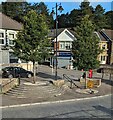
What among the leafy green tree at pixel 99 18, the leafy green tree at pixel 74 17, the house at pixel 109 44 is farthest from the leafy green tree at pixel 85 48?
the leafy green tree at pixel 74 17

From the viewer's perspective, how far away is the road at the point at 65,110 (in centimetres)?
1555

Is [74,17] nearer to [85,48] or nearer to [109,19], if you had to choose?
[109,19]

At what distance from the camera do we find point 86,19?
25953 mm

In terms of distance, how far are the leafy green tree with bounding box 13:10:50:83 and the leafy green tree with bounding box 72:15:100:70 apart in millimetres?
3562

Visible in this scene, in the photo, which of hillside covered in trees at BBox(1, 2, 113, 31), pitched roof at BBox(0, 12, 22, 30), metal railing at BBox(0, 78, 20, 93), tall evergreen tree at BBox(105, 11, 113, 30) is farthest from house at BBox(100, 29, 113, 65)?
metal railing at BBox(0, 78, 20, 93)

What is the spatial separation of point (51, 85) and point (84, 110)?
7.44 meters

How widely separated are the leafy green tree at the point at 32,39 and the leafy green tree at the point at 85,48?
3.56 m

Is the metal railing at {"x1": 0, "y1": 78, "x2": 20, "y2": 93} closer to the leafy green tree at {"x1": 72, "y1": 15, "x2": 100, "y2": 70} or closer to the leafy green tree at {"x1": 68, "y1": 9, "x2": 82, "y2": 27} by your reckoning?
the leafy green tree at {"x1": 72, "y1": 15, "x2": 100, "y2": 70}

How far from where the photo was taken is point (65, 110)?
17.0m

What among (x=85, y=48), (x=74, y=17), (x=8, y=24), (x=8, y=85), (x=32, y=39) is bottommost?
(x=8, y=85)

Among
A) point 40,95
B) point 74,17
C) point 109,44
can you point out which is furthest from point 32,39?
point 74,17

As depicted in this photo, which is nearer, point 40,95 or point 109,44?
point 40,95

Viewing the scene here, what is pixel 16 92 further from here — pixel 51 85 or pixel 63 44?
pixel 63 44

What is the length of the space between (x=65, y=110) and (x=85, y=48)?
32.5 feet
